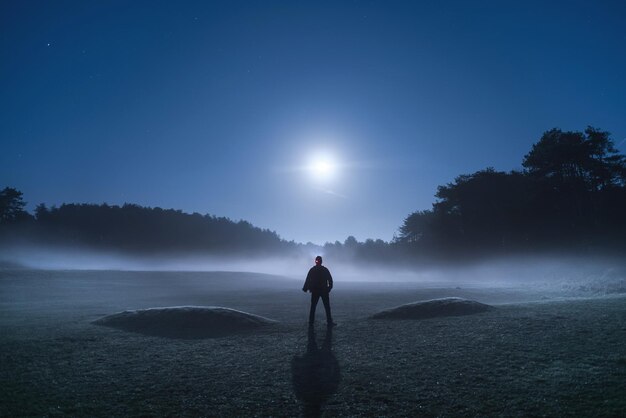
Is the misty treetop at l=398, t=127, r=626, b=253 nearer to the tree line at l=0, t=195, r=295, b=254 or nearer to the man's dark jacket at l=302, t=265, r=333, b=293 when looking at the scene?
the man's dark jacket at l=302, t=265, r=333, b=293

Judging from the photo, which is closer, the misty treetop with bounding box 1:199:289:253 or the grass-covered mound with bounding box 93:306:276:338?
the grass-covered mound with bounding box 93:306:276:338

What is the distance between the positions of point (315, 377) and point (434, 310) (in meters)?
8.82

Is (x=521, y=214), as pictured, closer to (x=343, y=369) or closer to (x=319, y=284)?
(x=319, y=284)

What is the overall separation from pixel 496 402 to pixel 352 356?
12.6ft

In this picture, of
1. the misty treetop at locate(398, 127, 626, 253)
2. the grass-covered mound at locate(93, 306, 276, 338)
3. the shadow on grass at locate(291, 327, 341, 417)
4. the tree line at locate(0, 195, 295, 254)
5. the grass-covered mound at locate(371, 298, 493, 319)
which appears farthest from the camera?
the tree line at locate(0, 195, 295, 254)

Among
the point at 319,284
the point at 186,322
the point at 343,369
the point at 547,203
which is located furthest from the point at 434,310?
the point at 547,203

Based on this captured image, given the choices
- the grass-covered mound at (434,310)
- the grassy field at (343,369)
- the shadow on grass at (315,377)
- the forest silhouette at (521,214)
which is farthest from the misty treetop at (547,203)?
the shadow on grass at (315,377)

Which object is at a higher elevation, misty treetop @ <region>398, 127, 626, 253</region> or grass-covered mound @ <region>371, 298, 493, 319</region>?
misty treetop @ <region>398, 127, 626, 253</region>

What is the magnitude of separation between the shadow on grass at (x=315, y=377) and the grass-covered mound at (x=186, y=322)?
422 cm

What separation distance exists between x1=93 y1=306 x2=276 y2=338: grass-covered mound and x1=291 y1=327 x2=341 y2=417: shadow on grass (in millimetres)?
4222

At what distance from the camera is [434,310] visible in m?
14.8

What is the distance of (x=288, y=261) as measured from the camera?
185 m

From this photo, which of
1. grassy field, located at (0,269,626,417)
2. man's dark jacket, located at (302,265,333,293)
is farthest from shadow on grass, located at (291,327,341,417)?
man's dark jacket, located at (302,265,333,293)

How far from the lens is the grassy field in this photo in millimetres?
6074
